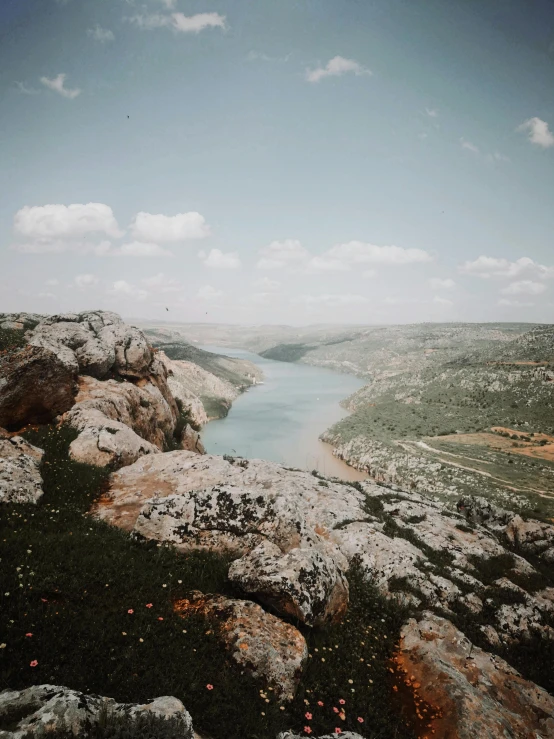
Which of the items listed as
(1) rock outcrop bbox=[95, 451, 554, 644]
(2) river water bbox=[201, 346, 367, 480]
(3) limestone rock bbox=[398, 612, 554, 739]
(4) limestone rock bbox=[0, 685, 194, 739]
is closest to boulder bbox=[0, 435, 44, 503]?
(1) rock outcrop bbox=[95, 451, 554, 644]

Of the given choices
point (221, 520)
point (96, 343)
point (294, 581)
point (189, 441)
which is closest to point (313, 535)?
point (294, 581)

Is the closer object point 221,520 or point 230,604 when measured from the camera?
point 230,604

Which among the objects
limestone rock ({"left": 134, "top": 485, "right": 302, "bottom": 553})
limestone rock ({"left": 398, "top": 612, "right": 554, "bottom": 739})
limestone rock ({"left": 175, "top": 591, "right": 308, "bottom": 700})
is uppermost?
limestone rock ({"left": 134, "top": 485, "right": 302, "bottom": 553})

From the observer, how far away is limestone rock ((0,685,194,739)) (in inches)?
144

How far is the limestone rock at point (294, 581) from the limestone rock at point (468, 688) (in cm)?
227

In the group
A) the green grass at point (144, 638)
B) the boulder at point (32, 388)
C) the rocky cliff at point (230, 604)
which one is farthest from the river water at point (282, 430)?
the green grass at point (144, 638)

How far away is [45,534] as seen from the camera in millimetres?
8547

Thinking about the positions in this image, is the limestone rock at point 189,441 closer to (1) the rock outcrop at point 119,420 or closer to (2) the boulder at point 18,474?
(1) the rock outcrop at point 119,420

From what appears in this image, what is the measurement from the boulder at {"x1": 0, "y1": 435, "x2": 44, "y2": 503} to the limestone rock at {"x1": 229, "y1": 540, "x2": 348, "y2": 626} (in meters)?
6.34

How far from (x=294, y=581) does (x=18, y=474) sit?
859cm

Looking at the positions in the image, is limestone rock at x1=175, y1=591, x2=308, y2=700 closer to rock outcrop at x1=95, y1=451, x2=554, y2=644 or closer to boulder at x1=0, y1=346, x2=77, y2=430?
rock outcrop at x1=95, y1=451, x2=554, y2=644

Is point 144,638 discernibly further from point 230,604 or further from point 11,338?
point 11,338

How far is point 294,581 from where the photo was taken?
8117 millimetres

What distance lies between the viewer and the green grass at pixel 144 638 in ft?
17.4
